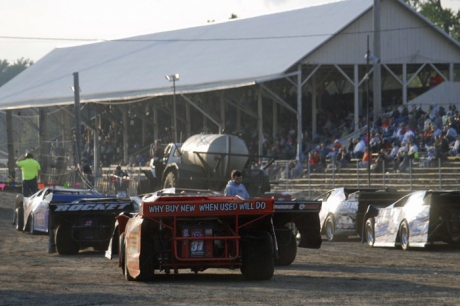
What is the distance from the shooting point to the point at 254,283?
14.0 meters

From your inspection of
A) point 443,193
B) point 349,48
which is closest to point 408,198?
point 443,193

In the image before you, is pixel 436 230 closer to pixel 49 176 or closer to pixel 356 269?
pixel 356 269

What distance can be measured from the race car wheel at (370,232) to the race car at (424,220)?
792mm

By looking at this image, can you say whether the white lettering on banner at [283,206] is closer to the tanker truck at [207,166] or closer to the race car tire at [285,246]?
the race car tire at [285,246]

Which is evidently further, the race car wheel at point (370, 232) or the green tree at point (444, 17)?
the green tree at point (444, 17)

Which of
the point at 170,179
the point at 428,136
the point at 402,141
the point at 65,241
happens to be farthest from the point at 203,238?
the point at 402,141

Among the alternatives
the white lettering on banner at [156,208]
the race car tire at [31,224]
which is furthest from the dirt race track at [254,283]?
the race car tire at [31,224]

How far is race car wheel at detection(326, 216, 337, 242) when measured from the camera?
26250 millimetres

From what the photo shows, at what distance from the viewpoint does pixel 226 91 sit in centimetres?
5103

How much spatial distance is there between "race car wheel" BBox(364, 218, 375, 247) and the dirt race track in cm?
271

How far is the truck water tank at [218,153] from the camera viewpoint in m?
35.4

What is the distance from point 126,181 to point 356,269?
27113mm

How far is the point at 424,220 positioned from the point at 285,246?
4724 millimetres

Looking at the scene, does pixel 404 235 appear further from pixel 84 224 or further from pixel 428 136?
pixel 428 136
